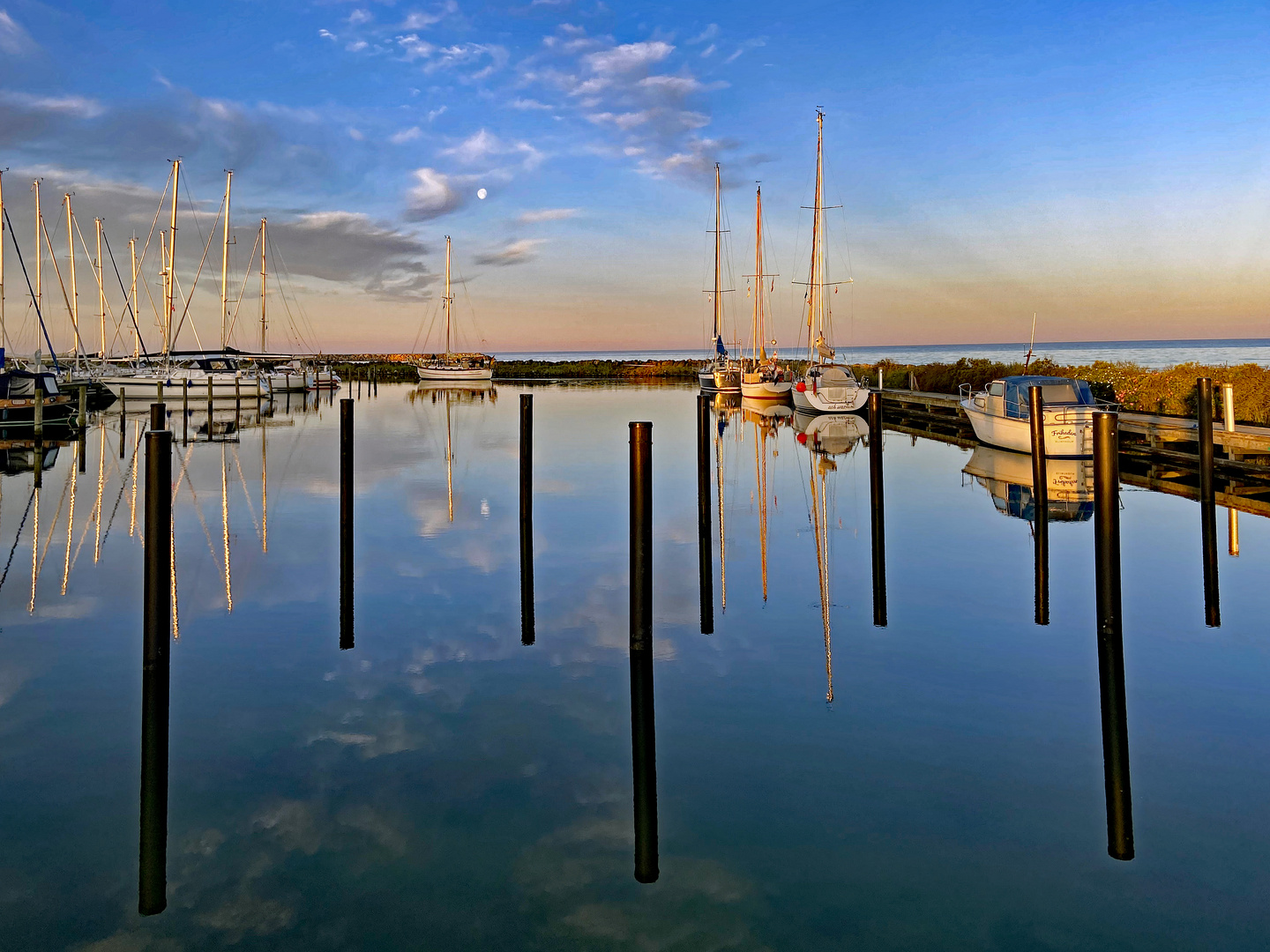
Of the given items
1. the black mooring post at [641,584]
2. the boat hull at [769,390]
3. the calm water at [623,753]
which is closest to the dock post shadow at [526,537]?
the calm water at [623,753]

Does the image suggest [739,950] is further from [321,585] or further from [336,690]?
[321,585]

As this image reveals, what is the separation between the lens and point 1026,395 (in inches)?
1139

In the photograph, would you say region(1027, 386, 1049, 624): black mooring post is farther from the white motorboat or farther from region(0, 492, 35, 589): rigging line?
region(0, 492, 35, 589): rigging line

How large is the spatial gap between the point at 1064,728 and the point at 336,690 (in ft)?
23.2

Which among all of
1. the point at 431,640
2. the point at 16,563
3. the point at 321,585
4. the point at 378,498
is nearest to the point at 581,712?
the point at 431,640

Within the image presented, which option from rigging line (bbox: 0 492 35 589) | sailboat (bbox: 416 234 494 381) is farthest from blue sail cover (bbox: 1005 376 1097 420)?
sailboat (bbox: 416 234 494 381)

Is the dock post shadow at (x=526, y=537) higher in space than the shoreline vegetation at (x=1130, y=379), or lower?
lower

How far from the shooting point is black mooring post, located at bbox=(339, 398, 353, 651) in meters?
11.6

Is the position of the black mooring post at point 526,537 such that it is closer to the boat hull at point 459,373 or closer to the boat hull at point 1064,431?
the boat hull at point 1064,431

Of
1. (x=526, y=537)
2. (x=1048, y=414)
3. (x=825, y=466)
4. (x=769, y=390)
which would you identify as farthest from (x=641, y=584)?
(x=769, y=390)

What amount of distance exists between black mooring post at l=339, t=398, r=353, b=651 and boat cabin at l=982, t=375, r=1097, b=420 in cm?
2052

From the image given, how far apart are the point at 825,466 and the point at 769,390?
28569 mm

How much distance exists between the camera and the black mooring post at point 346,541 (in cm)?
1155

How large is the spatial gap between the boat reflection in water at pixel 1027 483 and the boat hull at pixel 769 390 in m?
25.5
